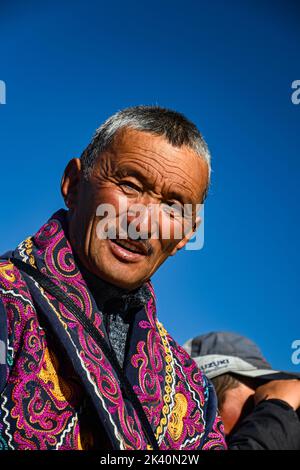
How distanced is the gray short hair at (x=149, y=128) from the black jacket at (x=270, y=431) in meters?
1.24

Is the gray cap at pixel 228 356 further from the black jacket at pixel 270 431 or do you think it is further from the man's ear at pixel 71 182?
the man's ear at pixel 71 182

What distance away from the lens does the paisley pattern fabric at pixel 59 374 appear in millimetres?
1782

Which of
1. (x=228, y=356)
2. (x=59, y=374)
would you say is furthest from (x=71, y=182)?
(x=228, y=356)

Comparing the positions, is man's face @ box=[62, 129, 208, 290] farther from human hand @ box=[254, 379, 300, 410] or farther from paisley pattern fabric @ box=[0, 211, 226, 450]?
human hand @ box=[254, 379, 300, 410]

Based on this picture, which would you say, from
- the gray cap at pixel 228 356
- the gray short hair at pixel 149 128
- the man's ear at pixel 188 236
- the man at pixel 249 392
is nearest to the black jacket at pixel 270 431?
the man at pixel 249 392

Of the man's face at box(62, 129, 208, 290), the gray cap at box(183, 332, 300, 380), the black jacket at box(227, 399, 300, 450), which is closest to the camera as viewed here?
the man's face at box(62, 129, 208, 290)

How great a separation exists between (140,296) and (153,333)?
0.17m

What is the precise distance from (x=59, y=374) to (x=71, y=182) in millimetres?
916

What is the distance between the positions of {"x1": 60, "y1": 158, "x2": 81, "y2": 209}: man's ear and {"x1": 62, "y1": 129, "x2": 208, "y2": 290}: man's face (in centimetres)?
3

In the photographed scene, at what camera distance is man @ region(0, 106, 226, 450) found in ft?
5.99

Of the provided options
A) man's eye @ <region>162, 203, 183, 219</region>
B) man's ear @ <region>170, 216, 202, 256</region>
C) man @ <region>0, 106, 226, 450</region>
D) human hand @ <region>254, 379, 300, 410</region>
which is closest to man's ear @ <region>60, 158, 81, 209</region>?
man @ <region>0, 106, 226, 450</region>

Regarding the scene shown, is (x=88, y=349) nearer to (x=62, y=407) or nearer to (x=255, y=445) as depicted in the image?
(x=62, y=407)

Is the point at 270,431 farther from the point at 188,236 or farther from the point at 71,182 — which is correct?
the point at 71,182

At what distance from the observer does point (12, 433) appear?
68.3 inches
